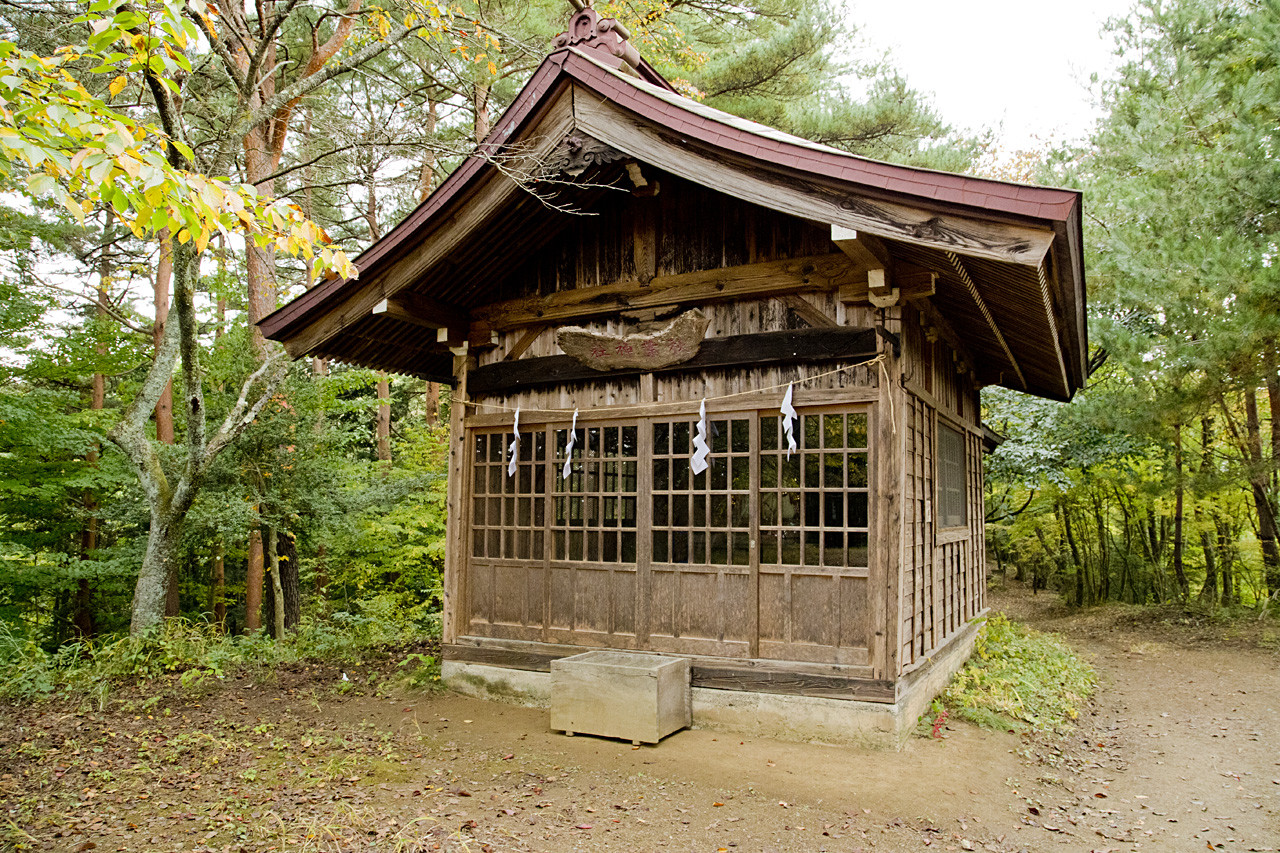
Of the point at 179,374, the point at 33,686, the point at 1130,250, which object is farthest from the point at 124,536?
the point at 1130,250

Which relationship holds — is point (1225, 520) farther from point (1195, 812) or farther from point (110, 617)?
point (110, 617)

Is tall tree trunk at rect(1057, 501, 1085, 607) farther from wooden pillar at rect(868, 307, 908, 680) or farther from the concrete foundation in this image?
wooden pillar at rect(868, 307, 908, 680)

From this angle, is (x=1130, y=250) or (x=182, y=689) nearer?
(x=182, y=689)

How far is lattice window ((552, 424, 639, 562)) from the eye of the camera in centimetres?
710

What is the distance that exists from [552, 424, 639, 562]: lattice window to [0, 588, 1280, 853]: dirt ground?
1.50 metres

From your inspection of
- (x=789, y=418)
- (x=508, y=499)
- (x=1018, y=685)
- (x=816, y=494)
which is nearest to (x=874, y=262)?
(x=789, y=418)

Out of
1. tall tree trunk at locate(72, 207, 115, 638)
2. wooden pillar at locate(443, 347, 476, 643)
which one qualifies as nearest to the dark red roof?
wooden pillar at locate(443, 347, 476, 643)

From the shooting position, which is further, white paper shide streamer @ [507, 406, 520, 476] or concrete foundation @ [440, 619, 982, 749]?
white paper shide streamer @ [507, 406, 520, 476]

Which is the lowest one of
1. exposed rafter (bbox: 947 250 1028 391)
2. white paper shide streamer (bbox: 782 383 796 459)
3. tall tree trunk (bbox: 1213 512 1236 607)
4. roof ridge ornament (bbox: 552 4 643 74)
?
tall tree trunk (bbox: 1213 512 1236 607)

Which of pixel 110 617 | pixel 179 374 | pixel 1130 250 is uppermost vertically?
pixel 1130 250

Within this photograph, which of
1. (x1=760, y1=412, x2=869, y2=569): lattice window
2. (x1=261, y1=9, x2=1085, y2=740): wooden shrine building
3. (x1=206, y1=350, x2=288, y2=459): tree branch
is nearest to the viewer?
(x1=261, y1=9, x2=1085, y2=740): wooden shrine building

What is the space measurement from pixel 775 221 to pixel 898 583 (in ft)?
9.88

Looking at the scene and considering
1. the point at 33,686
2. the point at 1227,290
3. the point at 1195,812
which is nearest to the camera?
the point at 1195,812

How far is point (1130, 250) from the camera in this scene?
11109 mm
